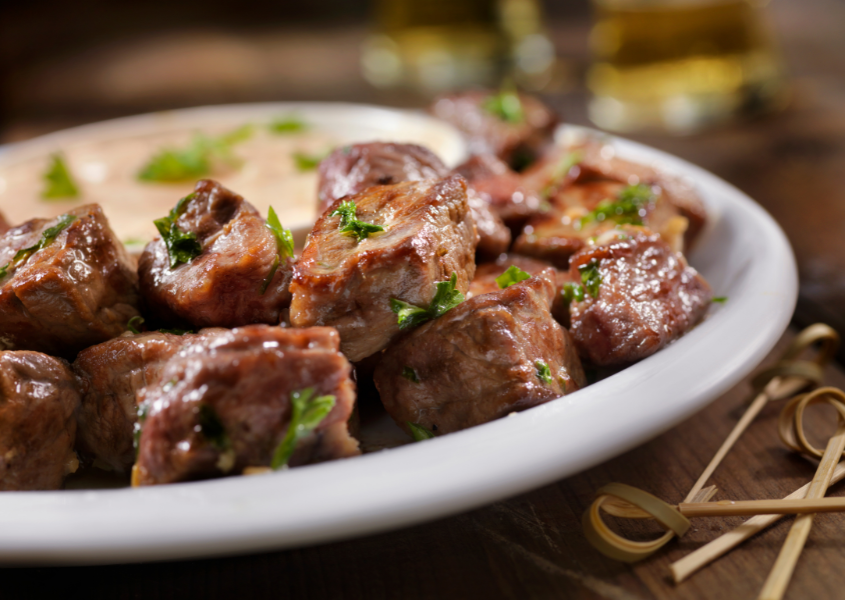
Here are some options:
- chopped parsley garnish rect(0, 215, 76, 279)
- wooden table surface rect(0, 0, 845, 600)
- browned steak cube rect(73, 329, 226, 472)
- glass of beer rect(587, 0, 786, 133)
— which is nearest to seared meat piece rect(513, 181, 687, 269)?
wooden table surface rect(0, 0, 845, 600)

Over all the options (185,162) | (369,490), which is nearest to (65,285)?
(369,490)

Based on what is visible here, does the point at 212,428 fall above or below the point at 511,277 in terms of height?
above

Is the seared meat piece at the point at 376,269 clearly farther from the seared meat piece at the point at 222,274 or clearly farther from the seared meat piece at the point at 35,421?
the seared meat piece at the point at 35,421

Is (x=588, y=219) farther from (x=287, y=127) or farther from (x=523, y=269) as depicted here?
(x=287, y=127)

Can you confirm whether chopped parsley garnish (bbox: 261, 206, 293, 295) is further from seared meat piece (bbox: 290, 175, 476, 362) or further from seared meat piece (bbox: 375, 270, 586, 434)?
seared meat piece (bbox: 375, 270, 586, 434)

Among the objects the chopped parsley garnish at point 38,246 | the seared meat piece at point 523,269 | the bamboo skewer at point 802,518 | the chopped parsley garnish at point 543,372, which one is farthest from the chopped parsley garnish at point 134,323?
the bamboo skewer at point 802,518
